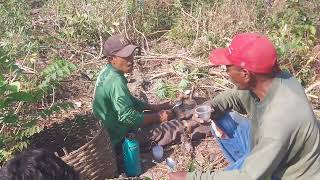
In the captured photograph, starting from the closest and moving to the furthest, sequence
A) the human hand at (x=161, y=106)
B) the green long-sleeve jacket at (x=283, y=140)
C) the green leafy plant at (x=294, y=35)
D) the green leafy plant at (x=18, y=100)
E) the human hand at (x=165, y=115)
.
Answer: the green long-sleeve jacket at (x=283, y=140) → the green leafy plant at (x=18, y=100) → the human hand at (x=165, y=115) → the human hand at (x=161, y=106) → the green leafy plant at (x=294, y=35)

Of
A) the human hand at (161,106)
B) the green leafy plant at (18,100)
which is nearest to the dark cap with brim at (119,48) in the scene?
the green leafy plant at (18,100)

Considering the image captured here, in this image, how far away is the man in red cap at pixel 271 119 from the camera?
2.86 meters

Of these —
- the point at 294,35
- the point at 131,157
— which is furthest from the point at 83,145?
the point at 294,35

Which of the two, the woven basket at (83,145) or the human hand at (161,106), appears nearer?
the woven basket at (83,145)

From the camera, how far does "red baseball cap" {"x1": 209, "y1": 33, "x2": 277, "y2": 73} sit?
9.48 feet

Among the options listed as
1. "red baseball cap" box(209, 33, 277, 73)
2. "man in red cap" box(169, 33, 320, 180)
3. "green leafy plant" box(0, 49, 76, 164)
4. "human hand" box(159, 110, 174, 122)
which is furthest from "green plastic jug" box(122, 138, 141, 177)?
"red baseball cap" box(209, 33, 277, 73)

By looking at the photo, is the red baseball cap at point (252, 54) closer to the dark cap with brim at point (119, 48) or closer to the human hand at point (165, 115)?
Answer: the dark cap with brim at point (119, 48)

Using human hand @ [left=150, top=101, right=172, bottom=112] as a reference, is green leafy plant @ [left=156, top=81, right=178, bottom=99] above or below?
below

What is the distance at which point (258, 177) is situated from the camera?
2.92m

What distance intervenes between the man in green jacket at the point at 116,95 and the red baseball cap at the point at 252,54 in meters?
1.63

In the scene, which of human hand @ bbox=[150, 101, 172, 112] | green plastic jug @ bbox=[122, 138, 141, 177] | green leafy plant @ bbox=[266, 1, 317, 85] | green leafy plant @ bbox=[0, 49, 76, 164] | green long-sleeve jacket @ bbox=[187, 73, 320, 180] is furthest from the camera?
green leafy plant @ bbox=[266, 1, 317, 85]

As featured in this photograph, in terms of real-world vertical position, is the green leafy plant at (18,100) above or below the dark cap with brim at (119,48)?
below

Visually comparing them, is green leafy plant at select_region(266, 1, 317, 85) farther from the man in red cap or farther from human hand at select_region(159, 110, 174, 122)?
the man in red cap

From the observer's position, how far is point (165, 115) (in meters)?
5.04
